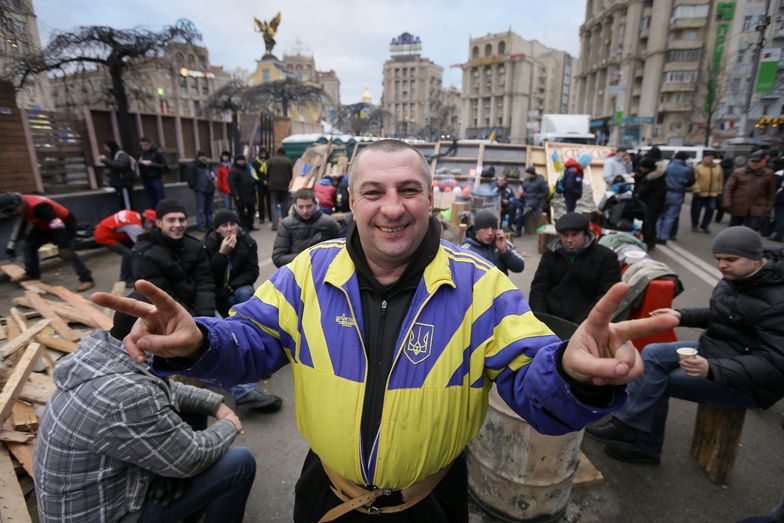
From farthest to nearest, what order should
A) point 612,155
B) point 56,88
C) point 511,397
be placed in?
point 612,155, point 56,88, point 511,397

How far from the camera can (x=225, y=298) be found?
14.0ft

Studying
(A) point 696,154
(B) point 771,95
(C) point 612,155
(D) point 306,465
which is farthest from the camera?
(A) point 696,154

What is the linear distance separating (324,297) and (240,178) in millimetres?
9474

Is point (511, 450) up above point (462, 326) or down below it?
below

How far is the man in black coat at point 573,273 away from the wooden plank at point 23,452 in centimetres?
383

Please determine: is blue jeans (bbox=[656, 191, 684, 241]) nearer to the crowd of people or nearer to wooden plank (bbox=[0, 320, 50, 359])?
the crowd of people

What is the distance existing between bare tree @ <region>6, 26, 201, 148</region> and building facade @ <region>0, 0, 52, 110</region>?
0.28m

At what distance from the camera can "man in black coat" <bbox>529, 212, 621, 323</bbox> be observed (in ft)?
11.5

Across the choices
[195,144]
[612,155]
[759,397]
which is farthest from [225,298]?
[612,155]

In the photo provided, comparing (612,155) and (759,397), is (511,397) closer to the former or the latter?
(759,397)

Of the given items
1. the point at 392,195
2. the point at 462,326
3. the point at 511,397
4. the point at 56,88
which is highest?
the point at 56,88

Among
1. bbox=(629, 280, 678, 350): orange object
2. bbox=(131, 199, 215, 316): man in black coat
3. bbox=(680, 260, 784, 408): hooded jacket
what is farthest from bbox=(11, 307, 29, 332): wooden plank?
bbox=(629, 280, 678, 350): orange object

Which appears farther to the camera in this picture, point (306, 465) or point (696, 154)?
point (696, 154)

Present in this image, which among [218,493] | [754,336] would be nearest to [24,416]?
[218,493]
